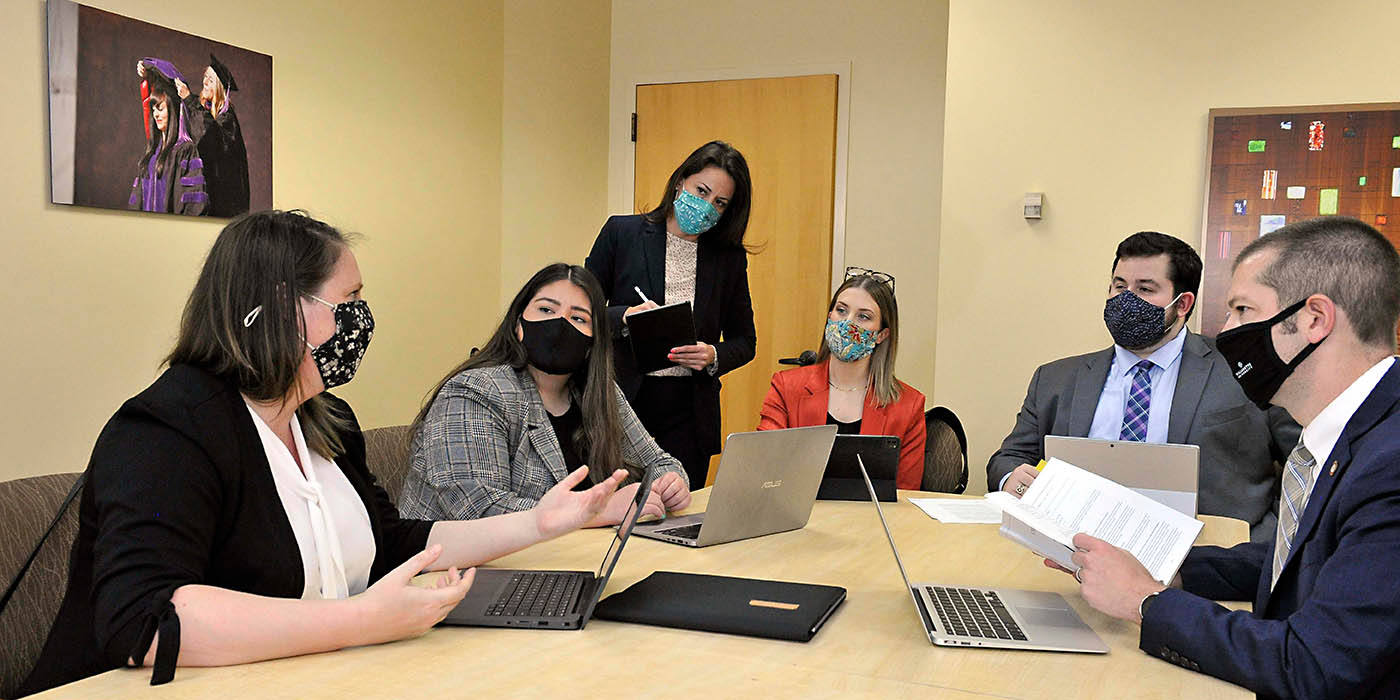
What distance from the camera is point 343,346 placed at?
1.79 m

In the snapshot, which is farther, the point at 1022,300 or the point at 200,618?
the point at 1022,300

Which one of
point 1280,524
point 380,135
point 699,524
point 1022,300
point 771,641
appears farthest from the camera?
point 380,135

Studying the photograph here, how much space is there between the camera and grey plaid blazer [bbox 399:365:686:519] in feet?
8.04

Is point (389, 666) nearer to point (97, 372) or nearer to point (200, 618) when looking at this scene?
point (200, 618)

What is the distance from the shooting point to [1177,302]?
3.10 m

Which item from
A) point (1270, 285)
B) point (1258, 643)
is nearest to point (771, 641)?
point (1258, 643)

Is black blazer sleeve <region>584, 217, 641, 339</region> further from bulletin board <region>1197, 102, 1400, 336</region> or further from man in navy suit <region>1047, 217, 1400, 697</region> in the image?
man in navy suit <region>1047, 217, 1400, 697</region>

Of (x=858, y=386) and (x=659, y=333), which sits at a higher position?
(x=659, y=333)

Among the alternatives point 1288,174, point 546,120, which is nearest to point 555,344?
point 1288,174

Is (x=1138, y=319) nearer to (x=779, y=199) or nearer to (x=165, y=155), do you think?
(x=779, y=199)

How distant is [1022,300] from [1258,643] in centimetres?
261

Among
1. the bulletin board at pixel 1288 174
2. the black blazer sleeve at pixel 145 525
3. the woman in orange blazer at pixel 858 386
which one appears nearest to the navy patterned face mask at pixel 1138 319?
the woman in orange blazer at pixel 858 386

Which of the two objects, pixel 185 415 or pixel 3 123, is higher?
pixel 3 123

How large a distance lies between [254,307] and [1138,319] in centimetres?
237
